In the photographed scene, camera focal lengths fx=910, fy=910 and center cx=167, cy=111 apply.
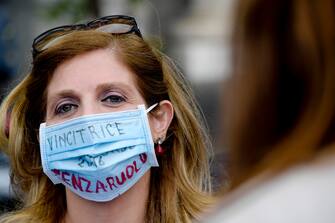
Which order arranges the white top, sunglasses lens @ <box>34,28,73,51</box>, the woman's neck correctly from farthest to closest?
sunglasses lens @ <box>34,28,73,51</box>, the woman's neck, the white top

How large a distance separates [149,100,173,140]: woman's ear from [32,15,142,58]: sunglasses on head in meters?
0.31

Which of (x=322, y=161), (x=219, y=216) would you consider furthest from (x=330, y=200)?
(x=219, y=216)

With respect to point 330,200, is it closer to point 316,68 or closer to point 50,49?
point 316,68

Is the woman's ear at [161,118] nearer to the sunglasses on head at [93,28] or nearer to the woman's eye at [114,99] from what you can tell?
the woman's eye at [114,99]

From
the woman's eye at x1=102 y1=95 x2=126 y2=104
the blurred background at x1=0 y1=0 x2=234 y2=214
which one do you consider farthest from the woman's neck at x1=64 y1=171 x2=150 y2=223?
the blurred background at x1=0 y1=0 x2=234 y2=214

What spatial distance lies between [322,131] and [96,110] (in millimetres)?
1953

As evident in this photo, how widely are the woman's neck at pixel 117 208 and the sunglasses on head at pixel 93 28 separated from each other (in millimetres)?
615

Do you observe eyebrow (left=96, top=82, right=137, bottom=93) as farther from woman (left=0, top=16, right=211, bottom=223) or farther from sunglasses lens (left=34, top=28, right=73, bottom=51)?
sunglasses lens (left=34, top=28, right=73, bottom=51)

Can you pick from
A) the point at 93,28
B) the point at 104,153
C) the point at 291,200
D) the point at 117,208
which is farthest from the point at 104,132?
the point at 291,200

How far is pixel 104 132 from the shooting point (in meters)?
3.44

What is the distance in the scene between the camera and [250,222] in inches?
59.4

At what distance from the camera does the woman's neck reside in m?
3.39

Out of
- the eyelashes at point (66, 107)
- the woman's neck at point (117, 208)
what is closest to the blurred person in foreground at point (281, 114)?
the woman's neck at point (117, 208)

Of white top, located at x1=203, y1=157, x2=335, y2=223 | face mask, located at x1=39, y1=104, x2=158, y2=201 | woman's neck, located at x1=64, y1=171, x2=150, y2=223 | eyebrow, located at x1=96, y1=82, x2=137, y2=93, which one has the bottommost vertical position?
woman's neck, located at x1=64, y1=171, x2=150, y2=223
